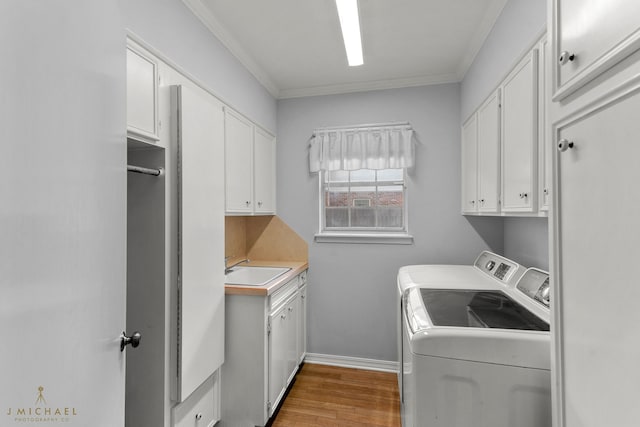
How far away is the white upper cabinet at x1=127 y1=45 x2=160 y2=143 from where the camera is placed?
50.8 inches

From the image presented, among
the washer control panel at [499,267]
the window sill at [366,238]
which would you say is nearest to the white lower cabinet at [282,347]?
the window sill at [366,238]

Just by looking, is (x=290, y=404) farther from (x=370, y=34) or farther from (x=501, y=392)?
(x=370, y=34)

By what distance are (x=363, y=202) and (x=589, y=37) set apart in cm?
236

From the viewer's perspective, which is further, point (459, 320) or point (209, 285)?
point (209, 285)

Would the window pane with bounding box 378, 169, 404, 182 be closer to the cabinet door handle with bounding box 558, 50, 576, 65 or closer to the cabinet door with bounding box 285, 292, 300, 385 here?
the cabinet door with bounding box 285, 292, 300, 385

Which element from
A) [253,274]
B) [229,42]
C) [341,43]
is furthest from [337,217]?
[229,42]

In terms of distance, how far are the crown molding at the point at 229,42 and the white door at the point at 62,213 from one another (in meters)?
1.04

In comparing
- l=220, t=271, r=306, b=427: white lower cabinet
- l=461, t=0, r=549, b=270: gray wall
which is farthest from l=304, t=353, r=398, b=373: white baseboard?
l=461, t=0, r=549, b=270: gray wall

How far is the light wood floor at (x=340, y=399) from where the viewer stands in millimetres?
2100

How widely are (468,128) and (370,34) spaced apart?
3.53 ft

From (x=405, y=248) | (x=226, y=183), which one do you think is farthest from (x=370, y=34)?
(x=405, y=248)

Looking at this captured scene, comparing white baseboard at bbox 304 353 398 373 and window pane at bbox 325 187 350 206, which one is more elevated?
window pane at bbox 325 187 350 206

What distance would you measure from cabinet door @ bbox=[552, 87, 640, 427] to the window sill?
2005 millimetres

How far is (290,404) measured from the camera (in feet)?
7.45
